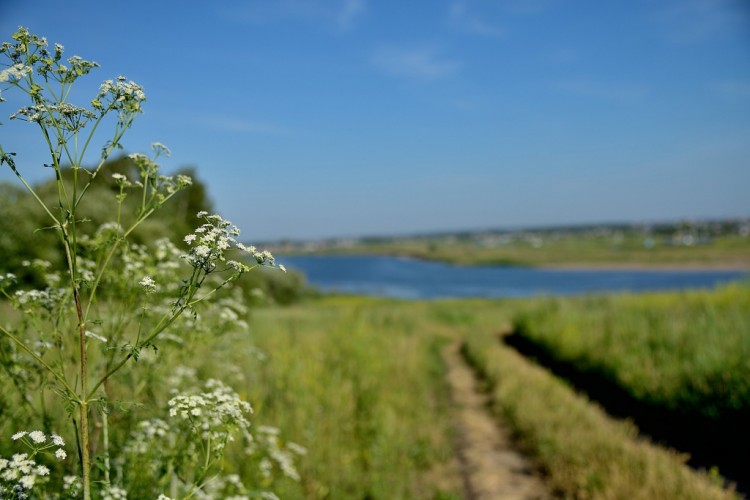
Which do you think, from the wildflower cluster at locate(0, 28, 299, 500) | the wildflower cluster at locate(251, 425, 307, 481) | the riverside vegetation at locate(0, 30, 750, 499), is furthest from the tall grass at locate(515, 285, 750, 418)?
the wildflower cluster at locate(0, 28, 299, 500)

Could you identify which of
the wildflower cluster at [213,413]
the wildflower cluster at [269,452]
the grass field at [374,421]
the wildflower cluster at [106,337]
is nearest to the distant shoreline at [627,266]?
the grass field at [374,421]

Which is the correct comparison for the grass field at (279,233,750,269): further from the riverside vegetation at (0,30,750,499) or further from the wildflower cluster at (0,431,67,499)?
the wildflower cluster at (0,431,67,499)

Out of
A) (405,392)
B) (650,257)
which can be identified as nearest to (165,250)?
(405,392)

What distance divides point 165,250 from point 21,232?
4848 mm

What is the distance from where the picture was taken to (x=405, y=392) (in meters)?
8.26

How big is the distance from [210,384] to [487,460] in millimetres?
5105

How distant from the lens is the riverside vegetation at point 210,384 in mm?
1612

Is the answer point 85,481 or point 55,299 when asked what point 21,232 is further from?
point 85,481

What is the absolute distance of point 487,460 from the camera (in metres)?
6.56

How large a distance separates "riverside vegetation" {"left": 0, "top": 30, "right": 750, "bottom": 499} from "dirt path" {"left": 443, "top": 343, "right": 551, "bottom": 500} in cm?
23

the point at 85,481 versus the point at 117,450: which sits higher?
the point at 85,481

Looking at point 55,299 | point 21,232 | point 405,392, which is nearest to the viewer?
point 55,299

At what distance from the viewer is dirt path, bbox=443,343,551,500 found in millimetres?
5602

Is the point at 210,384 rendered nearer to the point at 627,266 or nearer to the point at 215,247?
the point at 215,247
